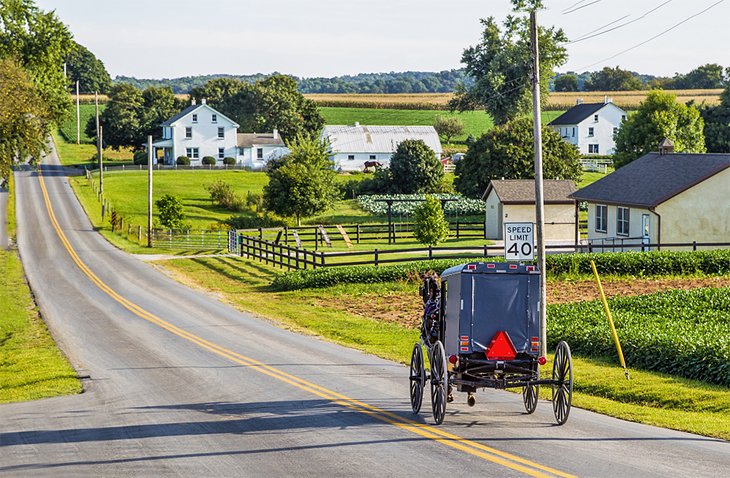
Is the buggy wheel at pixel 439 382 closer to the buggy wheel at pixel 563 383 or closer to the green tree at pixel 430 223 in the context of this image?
the buggy wheel at pixel 563 383

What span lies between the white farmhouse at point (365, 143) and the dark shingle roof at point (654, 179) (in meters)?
63.3

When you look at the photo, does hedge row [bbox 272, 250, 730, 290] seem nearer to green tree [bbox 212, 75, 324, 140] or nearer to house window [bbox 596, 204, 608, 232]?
house window [bbox 596, 204, 608, 232]

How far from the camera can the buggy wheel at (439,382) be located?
15.9m

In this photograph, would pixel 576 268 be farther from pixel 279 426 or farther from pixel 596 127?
pixel 596 127

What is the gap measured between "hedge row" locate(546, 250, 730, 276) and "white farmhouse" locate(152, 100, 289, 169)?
254 feet

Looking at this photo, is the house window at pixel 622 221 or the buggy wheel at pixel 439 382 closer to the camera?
the buggy wheel at pixel 439 382

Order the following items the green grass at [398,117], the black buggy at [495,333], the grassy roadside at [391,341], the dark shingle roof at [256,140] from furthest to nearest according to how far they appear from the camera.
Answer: the green grass at [398,117] < the dark shingle roof at [256,140] < the grassy roadside at [391,341] < the black buggy at [495,333]

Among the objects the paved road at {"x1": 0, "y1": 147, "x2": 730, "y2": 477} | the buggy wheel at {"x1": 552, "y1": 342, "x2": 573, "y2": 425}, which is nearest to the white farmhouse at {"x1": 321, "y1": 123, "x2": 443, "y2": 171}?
the paved road at {"x1": 0, "y1": 147, "x2": 730, "y2": 477}

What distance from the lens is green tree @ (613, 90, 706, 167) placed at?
89.8 m

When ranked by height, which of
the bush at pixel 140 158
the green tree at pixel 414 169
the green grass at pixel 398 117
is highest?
the green grass at pixel 398 117

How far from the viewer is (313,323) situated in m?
34.1

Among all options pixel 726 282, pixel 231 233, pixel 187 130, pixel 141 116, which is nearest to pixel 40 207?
pixel 231 233

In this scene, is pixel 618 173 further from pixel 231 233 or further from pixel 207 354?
pixel 207 354

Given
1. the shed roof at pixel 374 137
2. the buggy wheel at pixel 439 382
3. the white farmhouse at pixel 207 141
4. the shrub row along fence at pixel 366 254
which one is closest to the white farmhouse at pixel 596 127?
the shed roof at pixel 374 137
